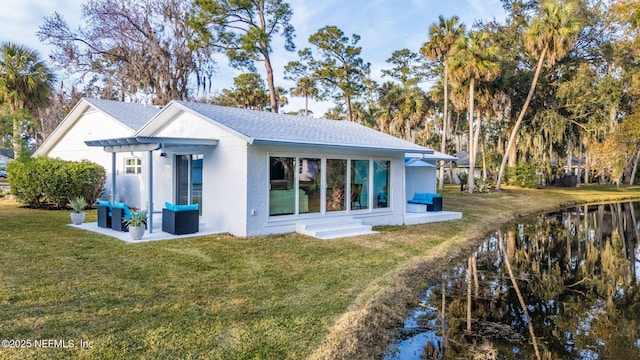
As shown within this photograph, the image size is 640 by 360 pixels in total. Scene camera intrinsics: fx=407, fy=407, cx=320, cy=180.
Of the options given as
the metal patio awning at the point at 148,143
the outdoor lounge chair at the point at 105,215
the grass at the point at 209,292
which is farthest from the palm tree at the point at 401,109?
the outdoor lounge chair at the point at 105,215

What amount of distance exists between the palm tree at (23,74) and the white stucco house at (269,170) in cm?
1284

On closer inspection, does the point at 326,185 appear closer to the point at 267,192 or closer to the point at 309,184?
the point at 309,184

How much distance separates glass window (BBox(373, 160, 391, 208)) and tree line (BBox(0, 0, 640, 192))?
1111cm

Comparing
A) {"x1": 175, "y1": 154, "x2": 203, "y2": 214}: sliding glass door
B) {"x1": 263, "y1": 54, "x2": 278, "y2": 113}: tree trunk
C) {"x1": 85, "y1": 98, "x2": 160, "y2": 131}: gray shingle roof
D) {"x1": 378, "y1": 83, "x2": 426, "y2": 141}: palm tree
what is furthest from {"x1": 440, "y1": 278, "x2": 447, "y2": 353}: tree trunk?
{"x1": 378, "y1": 83, "x2": 426, "y2": 141}: palm tree

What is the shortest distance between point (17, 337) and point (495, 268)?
7920mm

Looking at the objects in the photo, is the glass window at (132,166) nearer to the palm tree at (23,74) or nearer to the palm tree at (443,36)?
the palm tree at (23,74)

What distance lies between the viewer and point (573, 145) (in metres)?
29.7

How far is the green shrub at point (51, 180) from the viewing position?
45.3 feet

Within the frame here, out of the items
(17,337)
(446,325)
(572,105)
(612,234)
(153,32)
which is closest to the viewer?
(17,337)

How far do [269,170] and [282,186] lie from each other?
543 mm

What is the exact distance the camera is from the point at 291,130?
1084 centimetres

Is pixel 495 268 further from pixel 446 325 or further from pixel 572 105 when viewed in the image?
pixel 572 105

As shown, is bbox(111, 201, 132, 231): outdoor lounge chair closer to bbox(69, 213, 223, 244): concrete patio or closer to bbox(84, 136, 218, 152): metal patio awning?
bbox(69, 213, 223, 244): concrete patio

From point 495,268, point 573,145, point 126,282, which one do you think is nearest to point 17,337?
point 126,282
